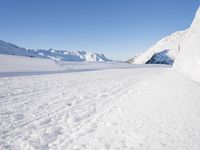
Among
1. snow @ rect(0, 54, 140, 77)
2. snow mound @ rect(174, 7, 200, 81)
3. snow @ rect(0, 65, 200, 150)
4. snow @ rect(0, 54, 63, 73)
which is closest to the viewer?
snow @ rect(0, 65, 200, 150)

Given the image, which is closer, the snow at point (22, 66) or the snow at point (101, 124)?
the snow at point (101, 124)

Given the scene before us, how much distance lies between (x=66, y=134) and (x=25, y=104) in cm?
328

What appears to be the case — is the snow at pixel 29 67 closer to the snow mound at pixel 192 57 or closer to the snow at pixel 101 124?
the snow at pixel 101 124

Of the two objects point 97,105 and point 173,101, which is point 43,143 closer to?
point 97,105

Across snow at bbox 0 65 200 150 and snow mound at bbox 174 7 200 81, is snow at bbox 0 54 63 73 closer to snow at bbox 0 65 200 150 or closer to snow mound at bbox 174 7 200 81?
snow at bbox 0 65 200 150

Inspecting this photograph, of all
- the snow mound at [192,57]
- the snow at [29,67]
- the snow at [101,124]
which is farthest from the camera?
the snow at [29,67]

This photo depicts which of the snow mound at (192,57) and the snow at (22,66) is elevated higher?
the snow mound at (192,57)

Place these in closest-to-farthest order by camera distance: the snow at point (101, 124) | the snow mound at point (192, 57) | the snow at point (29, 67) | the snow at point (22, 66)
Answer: the snow at point (101, 124) → the snow mound at point (192, 57) → the snow at point (29, 67) → the snow at point (22, 66)

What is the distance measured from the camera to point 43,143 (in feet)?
14.2

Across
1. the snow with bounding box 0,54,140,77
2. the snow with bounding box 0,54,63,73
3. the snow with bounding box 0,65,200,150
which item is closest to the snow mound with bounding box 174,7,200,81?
the snow with bounding box 0,65,200,150

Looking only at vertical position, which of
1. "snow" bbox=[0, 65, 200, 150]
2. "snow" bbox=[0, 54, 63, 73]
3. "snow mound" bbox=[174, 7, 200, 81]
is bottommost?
"snow" bbox=[0, 65, 200, 150]

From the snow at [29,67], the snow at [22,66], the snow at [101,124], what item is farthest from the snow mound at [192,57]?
the snow at [22,66]

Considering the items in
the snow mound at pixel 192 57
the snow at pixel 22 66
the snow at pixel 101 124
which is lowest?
the snow at pixel 101 124

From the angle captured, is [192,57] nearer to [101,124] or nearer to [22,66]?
[101,124]
